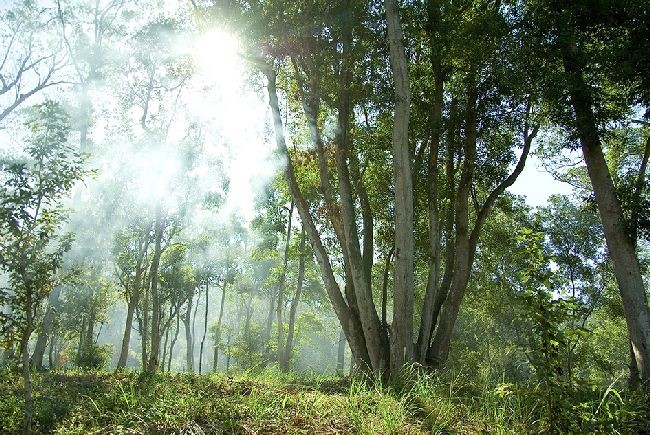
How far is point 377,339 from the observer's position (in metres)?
8.62

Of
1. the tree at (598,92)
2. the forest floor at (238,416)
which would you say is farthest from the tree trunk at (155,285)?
the tree at (598,92)

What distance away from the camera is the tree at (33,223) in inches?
207

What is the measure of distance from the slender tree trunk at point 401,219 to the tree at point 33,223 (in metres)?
5.05

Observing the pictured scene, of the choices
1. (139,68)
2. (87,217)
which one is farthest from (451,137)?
(87,217)

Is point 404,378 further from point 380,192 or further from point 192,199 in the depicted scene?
point 192,199

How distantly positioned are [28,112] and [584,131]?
20.0 meters

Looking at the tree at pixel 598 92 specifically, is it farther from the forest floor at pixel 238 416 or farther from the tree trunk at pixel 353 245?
the forest floor at pixel 238 416

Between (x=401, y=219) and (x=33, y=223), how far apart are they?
17.9 ft

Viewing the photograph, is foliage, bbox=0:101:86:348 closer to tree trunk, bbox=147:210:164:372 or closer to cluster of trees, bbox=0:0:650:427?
cluster of trees, bbox=0:0:650:427

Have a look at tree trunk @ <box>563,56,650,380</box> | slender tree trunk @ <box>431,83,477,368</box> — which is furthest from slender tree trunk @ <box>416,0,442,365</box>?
tree trunk @ <box>563,56,650,380</box>

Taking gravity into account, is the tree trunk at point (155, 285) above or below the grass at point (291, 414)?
above

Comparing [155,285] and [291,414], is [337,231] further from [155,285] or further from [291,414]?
[155,285]

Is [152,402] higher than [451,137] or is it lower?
lower

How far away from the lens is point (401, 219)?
794 centimetres
